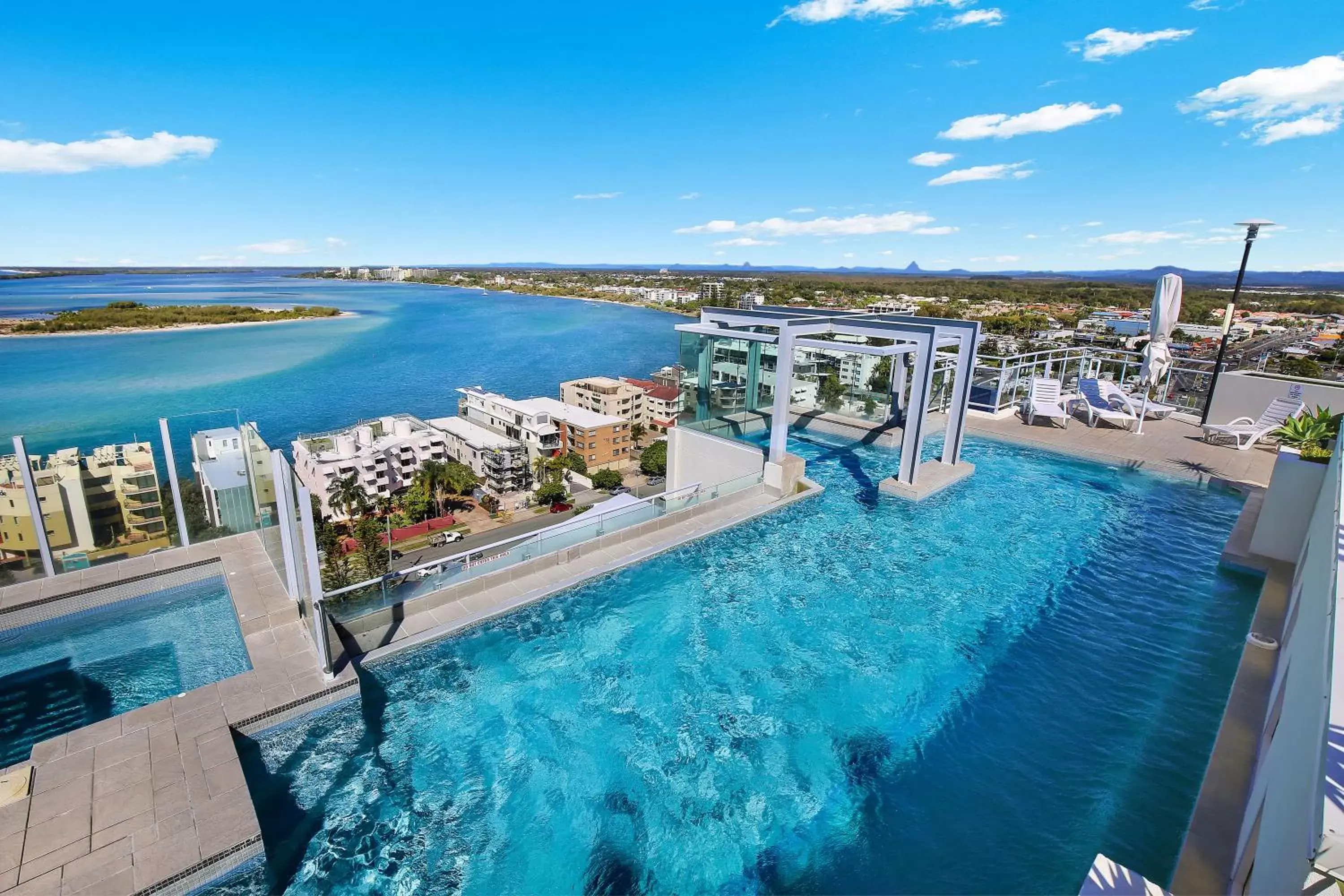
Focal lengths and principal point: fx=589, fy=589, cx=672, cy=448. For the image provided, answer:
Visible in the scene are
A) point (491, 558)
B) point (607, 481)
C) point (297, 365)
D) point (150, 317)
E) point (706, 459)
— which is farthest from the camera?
point (150, 317)

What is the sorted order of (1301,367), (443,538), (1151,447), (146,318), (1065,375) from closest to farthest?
(1151,447) < (1065,375) < (1301,367) < (443,538) < (146,318)

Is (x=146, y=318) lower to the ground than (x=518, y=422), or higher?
higher

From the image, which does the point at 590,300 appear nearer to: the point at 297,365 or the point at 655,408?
the point at 297,365

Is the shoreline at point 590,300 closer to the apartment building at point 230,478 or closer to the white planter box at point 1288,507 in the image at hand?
the white planter box at point 1288,507

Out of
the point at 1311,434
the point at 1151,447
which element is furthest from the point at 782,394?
the point at 1151,447

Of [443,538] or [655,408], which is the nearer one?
[443,538]

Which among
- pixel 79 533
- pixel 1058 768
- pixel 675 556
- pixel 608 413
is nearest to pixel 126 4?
pixel 608 413
